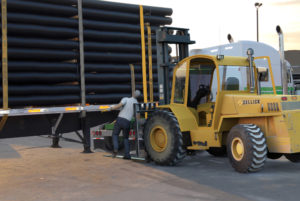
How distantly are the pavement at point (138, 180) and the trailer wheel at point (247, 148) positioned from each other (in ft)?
0.58

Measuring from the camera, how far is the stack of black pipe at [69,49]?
10102 mm

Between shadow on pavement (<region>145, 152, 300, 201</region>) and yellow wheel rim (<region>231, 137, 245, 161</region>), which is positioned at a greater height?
yellow wheel rim (<region>231, 137, 245, 161</region>)

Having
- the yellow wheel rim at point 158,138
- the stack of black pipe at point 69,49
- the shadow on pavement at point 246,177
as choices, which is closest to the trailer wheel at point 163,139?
the yellow wheel rim at point 158,138

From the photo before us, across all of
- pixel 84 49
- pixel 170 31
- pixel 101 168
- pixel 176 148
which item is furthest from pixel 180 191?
pixel 84 49

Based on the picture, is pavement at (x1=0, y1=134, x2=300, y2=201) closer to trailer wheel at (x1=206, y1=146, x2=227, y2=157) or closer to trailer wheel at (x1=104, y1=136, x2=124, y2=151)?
trailer wheel at (x1=206, y1=146, x2=227, y2=157)

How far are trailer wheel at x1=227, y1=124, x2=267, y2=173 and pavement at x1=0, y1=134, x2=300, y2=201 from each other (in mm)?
176

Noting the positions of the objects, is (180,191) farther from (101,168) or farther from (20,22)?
(20,22)

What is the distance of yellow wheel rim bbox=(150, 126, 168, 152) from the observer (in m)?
9.23

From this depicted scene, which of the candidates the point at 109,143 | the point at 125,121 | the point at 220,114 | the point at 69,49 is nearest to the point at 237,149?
the point at 220,114

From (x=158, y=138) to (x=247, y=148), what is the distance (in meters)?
2.34

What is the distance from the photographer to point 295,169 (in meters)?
8.37

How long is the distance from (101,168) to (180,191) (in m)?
2.89

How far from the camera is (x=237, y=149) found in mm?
8062

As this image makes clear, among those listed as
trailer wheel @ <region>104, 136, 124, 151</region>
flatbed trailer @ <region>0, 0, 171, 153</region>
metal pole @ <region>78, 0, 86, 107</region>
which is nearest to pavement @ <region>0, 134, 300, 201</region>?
trailer wheel @ <region>104, 136, 124, 151</region>
